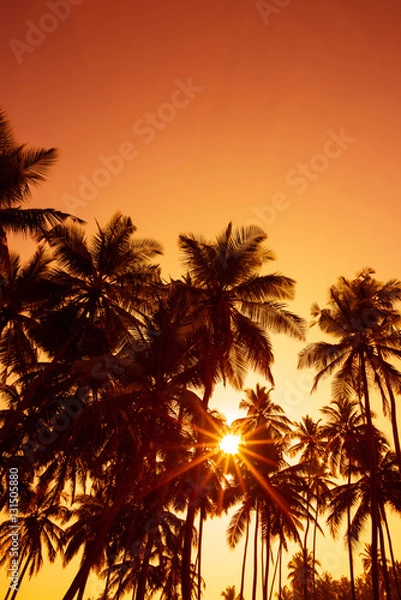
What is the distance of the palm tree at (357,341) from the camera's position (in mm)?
19094

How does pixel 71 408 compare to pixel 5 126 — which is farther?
pixel 71 408

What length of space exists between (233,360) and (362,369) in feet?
20.4

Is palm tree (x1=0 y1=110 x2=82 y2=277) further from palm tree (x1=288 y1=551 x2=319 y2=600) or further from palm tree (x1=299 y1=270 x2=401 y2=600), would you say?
palm tree (x1=288 y1=551 x2=319 y2=600)

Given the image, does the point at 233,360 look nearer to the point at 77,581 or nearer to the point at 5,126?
the point at 77,581

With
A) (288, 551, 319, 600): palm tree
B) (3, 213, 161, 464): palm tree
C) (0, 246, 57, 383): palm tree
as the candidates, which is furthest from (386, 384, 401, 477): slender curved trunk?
(288, 551, 319, 600): palm tree

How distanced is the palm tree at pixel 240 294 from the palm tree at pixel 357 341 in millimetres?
3979

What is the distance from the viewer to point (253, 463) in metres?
25.1

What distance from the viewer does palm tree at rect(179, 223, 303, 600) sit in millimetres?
16875

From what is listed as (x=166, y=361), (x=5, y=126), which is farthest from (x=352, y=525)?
(x=5, y=126)

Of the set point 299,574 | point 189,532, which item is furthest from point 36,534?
point 299,574

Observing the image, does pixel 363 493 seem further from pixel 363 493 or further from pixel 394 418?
pixel 394 418

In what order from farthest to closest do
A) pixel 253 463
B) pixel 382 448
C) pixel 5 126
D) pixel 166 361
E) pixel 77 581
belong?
pixel 382 448 → pixel 253 463 → pixel 166 361 → pixel 5 126 → pixel 77 581

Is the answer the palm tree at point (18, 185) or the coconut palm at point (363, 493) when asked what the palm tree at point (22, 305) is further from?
the coconut palm at point (363, 493)

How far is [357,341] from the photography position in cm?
1938
